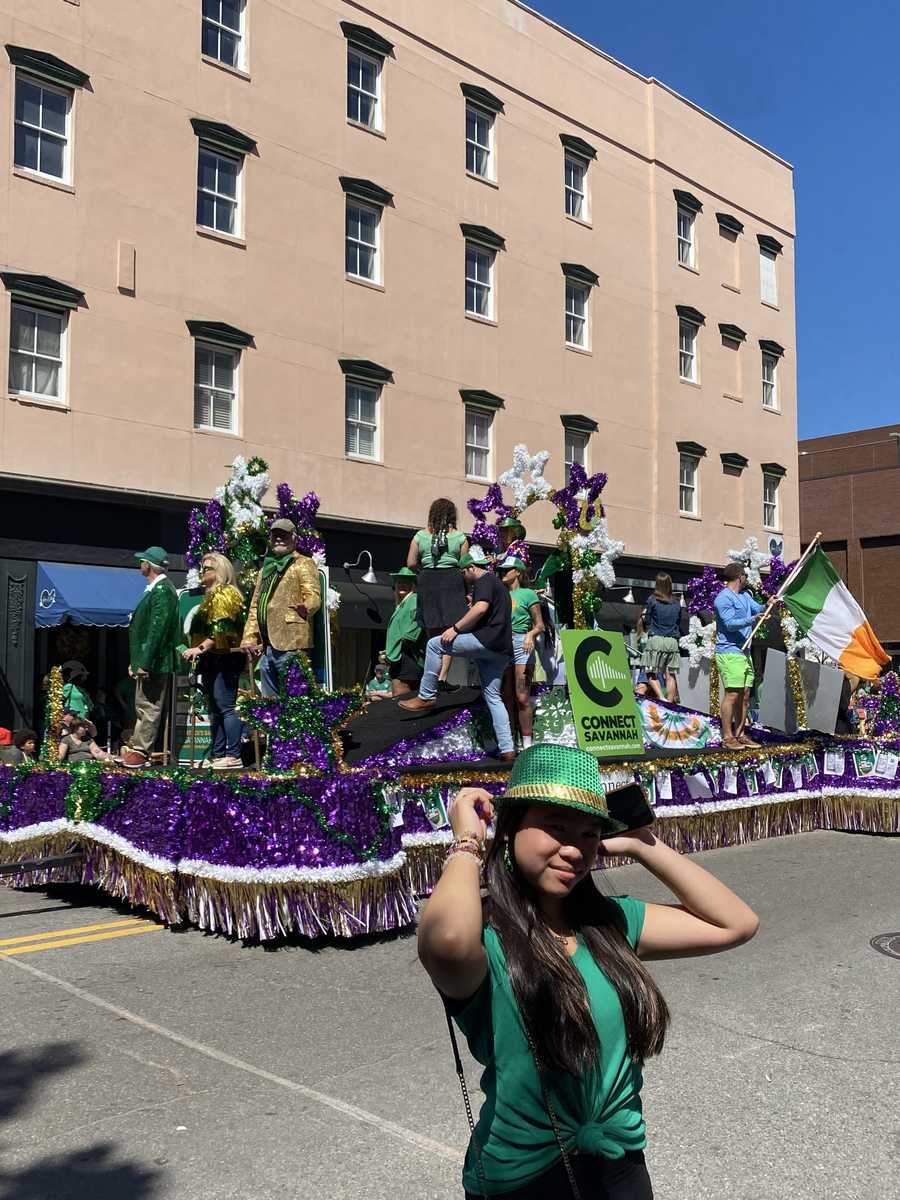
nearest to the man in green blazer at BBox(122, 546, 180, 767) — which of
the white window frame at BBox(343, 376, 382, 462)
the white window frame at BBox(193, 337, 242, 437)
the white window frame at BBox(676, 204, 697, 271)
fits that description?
the white window frame at BBox(193, 337, 242, 437)

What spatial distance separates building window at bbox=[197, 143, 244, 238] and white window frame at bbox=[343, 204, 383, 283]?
237 centimetres

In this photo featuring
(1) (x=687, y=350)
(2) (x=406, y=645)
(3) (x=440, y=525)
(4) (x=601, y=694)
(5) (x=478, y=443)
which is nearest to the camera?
(4) (x=601, y=694)

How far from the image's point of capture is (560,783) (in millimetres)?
2342

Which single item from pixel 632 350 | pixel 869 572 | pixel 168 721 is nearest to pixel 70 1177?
pixel 168 721

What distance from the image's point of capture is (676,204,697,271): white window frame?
101 feet

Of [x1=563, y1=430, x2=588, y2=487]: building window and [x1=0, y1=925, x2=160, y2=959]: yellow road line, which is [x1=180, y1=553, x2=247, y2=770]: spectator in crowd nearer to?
[x1=0, y1=925, x2=160, y2=959]: yellow road line

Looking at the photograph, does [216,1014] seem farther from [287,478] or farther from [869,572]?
[869,572]

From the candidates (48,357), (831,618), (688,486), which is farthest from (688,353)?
(831,618)

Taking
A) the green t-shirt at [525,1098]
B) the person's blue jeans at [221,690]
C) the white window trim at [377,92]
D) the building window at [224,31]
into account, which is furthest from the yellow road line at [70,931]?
the white window trim at [377,92]

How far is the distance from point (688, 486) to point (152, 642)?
2289 centimetres

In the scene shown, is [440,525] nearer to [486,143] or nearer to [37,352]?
[37,352]

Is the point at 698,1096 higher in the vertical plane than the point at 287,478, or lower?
lower

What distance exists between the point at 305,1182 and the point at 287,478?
18198mm

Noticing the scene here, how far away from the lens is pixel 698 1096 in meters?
4.67
